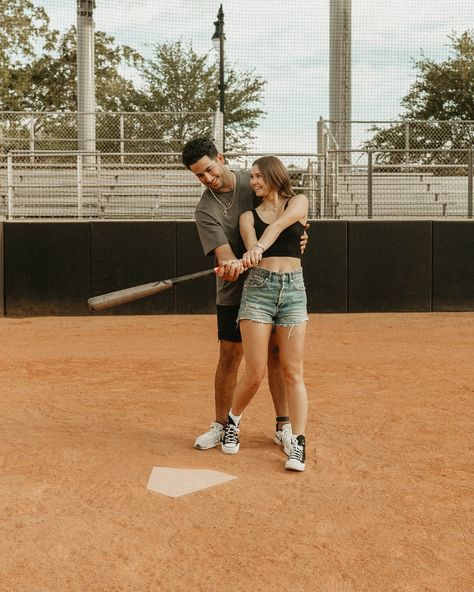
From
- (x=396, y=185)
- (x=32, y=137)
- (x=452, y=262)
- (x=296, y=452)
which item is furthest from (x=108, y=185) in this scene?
(x=296, y=452)

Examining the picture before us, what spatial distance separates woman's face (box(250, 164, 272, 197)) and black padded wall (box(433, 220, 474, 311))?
8.70 metres

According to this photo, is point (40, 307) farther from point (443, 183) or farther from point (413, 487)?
point (413, 487)

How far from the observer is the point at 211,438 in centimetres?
545

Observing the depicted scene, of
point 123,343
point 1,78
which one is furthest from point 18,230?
point 1,78

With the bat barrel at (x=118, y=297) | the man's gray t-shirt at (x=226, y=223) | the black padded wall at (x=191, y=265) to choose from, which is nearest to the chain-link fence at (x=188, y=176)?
the black padded wall at (x=191, y=265)

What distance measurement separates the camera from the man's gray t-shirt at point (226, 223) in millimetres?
5090

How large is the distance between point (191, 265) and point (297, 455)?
324 inches

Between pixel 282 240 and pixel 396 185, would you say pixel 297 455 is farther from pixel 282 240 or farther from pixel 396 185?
pixel 396 185

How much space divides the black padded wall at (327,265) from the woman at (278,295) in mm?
7973

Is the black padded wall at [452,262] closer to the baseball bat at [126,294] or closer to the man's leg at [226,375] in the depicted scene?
the man's leg at [226,375]

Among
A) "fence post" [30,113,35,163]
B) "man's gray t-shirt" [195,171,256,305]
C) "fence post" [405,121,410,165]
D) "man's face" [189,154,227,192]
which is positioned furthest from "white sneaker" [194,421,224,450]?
"fence post" [30,113,35,163]

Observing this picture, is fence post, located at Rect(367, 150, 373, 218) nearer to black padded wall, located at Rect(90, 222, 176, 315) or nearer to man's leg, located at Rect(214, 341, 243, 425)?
black padded wall, located at Rect(90, 222, 176, 315)

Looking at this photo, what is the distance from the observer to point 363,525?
13.1 feet

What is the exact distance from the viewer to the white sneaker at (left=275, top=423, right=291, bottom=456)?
5207mm
